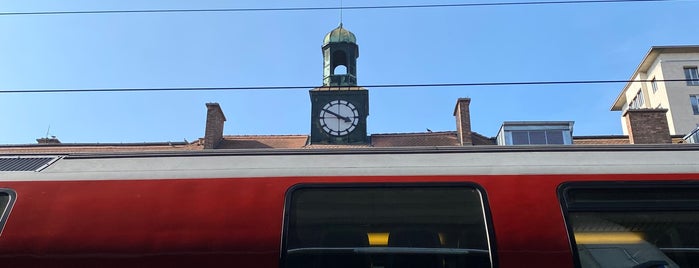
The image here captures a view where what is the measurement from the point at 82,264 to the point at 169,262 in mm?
578

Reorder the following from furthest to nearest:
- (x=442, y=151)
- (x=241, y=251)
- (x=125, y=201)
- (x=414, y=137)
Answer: (x=414, y=137) → (x=442, y=151) → (x=125, y=201) → (x=241, y=251)

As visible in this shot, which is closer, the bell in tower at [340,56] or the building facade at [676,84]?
the bell in tower at [340,56]

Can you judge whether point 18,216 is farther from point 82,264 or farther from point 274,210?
point 274,210

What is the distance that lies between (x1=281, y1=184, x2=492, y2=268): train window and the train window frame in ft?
6.41

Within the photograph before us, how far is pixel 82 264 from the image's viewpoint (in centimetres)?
364

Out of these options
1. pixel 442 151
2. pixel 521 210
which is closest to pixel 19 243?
pixel 442 151

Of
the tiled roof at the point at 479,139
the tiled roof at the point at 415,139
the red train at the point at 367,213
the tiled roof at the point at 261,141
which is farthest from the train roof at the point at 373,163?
the tiled roof at the point at 479,139

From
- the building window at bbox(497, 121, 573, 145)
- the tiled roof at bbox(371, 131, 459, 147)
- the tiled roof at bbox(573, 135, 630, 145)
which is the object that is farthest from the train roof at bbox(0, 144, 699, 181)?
the building window at bbox(497, 121, 573, 145)

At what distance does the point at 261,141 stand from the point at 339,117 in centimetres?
369

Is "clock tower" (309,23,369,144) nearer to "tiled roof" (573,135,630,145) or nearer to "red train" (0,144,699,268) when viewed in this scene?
"tiled roof" (573,135,630,145)

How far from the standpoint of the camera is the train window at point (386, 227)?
3.57 metres

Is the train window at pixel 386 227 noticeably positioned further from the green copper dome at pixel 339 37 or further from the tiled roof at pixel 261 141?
the green copper dome at pixel 339 37

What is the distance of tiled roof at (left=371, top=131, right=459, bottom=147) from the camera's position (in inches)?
918

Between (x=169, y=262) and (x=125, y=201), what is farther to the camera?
(x=125, y=201)
